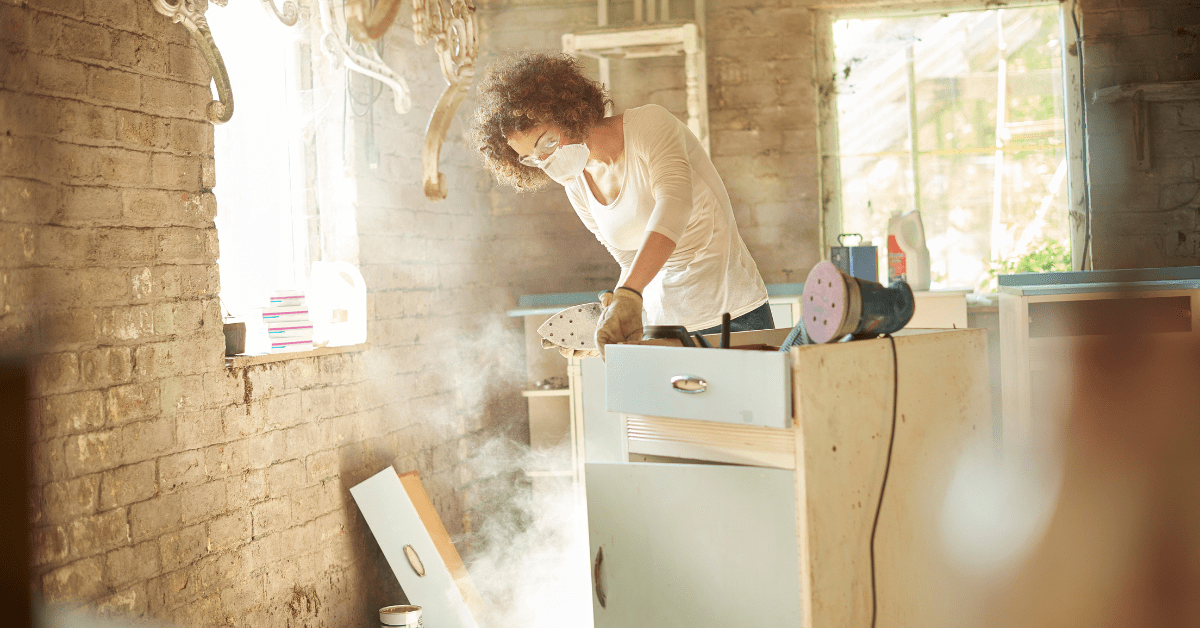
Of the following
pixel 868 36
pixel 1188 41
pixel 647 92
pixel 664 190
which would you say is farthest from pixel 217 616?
pixel 1188 41

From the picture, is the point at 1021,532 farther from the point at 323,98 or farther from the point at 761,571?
the point at 323,98

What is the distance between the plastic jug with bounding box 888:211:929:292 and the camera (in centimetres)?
348

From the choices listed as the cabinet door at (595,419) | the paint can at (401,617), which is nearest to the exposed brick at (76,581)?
the paint can at (401,617)

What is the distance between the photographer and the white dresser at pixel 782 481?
102 cm

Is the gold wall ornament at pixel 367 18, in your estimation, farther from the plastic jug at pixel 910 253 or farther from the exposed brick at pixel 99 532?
the plastic jug at pixel 910 253

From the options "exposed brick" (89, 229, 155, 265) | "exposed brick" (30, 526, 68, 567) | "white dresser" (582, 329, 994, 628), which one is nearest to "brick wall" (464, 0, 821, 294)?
"exposed brick" (89, 229, 155, 265)


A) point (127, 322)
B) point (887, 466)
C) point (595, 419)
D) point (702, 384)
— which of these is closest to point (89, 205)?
point (127, 322)

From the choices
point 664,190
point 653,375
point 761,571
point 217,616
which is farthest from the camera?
point 217,616

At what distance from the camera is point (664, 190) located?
5.25 ft

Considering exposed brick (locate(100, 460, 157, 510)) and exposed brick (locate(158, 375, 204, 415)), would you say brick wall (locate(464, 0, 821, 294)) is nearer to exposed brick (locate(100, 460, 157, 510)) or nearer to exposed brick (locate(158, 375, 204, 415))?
exposed brick (locate(158, 375, 204, 415))

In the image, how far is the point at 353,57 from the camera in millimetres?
2768

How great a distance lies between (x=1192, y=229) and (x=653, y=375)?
10.9 feet

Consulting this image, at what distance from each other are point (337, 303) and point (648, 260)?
156cm

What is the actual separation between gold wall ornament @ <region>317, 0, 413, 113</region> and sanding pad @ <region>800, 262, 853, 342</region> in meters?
2.11
